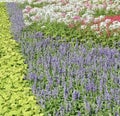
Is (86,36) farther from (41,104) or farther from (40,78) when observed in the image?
(41,104)

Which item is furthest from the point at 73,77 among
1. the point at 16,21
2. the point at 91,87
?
the point at 16,21

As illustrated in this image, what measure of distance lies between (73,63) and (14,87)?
5.86ft

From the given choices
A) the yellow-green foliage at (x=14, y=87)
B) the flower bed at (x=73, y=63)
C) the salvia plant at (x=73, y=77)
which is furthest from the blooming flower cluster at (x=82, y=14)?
the yellow-green foliage at (x=14, y=87)

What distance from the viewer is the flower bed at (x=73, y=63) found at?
599 cm

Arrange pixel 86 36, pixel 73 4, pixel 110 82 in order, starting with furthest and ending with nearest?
pixel 73 4 → pixel 86 36 → pixel 110 82

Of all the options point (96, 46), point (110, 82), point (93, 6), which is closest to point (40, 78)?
point (110, 82)

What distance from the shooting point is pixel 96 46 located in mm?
9797

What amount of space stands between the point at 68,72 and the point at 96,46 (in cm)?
240

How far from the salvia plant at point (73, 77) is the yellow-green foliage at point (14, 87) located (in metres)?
0.15

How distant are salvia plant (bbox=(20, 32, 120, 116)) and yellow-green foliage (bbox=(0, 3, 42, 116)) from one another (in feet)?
0.50

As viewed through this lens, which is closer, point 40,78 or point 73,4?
point 40,78

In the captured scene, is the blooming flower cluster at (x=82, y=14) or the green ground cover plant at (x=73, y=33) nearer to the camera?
the green ground cover plant at (x=73, y=33)

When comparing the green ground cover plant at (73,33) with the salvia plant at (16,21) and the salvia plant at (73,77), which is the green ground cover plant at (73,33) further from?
the salvia plant at (73,77)

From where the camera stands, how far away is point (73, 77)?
24.5 feet
